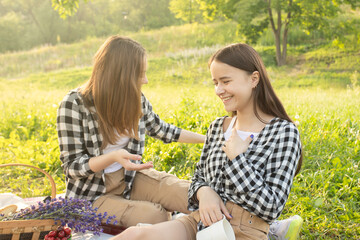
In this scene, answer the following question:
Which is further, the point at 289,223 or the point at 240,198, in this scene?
the point at 289,223

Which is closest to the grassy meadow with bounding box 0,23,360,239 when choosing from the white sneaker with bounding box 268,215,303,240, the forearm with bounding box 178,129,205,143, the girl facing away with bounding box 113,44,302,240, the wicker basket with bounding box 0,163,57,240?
the white sneaker with bounding box 268,215,303,240

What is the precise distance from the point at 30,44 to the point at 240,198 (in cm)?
3507

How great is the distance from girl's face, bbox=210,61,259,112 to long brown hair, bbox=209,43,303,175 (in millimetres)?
28

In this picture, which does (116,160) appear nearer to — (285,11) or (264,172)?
(264,172)

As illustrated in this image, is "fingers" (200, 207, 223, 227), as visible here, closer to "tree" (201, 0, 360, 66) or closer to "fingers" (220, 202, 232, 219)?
"fingers" (220, 202, 232, 219)

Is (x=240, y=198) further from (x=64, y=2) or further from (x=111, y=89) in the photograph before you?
(x=64, y=2)

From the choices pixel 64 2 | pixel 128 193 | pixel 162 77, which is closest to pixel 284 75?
pixel 162 77

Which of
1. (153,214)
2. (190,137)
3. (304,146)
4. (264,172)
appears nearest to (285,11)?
(304,146)

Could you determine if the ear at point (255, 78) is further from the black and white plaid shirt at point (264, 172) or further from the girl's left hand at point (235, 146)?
the girl's left hand at point (235, 146)

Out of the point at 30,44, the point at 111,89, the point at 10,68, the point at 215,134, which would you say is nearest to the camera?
the point at 215,134

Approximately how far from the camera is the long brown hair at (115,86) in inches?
100

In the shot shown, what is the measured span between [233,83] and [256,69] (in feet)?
0.50

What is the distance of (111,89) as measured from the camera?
2539mm

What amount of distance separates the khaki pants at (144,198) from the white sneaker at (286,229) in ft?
2.09
